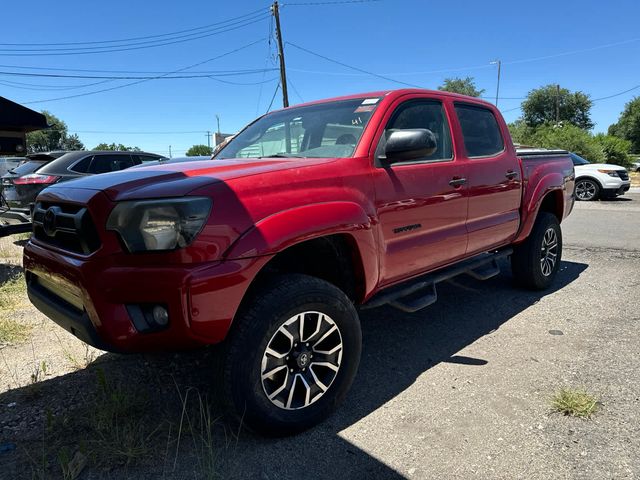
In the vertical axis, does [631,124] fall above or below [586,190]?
above

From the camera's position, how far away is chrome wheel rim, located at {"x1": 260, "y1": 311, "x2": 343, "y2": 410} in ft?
7.59

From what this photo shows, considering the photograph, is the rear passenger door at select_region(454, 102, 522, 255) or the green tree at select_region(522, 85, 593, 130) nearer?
the rear passenger door at select_region(454, 102, 522, 255)

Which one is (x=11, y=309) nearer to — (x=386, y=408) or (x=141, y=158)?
(x=386, y=408)

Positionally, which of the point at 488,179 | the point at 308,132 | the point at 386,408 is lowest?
the point at 386,408

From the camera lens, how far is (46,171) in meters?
7.36

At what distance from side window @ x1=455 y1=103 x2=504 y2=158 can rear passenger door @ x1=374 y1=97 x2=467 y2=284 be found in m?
0.30

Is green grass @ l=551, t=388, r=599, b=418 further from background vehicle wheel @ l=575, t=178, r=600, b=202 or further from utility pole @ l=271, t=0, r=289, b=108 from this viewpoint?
utility pole @ l=271, t=0, r=289, b=108

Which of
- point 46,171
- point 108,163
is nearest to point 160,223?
point 46,171

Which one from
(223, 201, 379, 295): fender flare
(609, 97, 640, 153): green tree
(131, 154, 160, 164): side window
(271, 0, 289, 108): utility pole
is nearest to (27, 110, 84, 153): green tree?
(271, 0, 289, 108): utility pole

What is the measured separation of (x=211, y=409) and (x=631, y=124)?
75065 mm

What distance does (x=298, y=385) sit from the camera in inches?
96.0

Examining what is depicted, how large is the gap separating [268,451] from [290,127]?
2.38m

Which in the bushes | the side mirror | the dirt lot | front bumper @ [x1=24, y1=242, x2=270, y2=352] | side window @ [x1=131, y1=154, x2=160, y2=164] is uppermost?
the bushes

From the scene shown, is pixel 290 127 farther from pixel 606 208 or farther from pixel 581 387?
pixel 606 208
